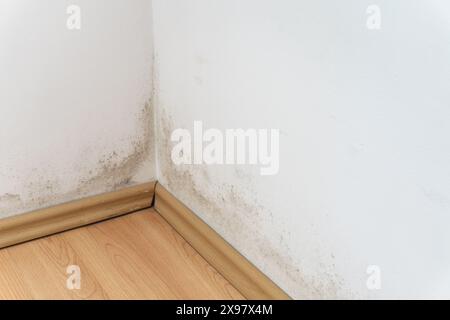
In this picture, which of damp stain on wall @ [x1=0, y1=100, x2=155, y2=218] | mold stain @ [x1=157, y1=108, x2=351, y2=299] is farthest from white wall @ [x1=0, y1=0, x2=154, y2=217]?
mold stain @ [x1=157, y1=108, x2=351, y2=299]

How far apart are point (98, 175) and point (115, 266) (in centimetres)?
32

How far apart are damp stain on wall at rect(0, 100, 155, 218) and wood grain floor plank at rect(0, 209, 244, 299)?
0.11 metres

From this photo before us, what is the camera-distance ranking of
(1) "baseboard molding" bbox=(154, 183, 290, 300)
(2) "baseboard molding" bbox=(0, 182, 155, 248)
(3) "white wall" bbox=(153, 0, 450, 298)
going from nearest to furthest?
(3) "white wall" bbox=(153, 0, 450, 298) < (1) "baseboard molding" bbox=(154, 183, 290, 300) < (2) "baseboard molding" bbox=(0, 182, 155, 248)

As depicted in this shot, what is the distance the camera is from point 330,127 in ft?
3.56

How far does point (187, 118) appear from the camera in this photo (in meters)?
1.55

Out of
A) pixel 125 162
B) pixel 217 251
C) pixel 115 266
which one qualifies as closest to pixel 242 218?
pixel 217 251

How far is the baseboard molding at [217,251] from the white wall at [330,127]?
3 centimetres

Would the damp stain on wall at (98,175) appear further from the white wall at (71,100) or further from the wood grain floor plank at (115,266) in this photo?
the wood grain floor plank at (115,266)

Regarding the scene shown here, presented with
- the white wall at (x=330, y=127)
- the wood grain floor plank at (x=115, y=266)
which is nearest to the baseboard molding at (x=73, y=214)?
the wood grain floor plank at (x=115, y=266)

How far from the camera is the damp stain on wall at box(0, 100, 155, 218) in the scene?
1.60 meters

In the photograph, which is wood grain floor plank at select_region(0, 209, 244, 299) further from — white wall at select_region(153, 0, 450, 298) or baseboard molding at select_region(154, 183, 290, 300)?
white wall at select_region(153, 0, 450, 298)

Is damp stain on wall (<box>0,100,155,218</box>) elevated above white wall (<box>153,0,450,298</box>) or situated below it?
below

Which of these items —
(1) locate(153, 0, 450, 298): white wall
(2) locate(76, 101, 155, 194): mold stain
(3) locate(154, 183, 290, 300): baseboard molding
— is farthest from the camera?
(2) locate(76, 101, 155, 194): mold stain
